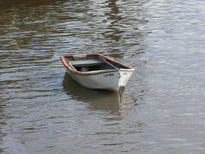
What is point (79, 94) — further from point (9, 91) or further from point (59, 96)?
point (9, 91)

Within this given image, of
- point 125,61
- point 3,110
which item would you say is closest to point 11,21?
point 125,61

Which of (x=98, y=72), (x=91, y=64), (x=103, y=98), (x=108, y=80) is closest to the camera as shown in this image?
(x=98, y=72)

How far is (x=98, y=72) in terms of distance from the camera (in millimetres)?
16062

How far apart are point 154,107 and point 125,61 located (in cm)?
601

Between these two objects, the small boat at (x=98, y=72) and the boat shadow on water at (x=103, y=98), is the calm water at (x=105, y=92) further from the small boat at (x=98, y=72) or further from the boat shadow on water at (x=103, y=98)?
the small boat at (x=98, y=72)

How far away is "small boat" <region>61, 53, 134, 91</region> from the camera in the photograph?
16.1 meters

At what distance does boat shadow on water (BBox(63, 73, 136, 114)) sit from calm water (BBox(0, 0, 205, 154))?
3 cm

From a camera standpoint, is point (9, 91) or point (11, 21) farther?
point (11, 21)

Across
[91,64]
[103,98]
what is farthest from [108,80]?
[91,64]

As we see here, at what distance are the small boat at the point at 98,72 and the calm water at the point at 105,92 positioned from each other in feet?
1.33

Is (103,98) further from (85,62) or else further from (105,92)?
(85,62)

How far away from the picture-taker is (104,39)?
82.7 ft

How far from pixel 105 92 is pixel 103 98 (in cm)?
56

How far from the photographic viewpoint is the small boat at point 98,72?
52.7 feet
